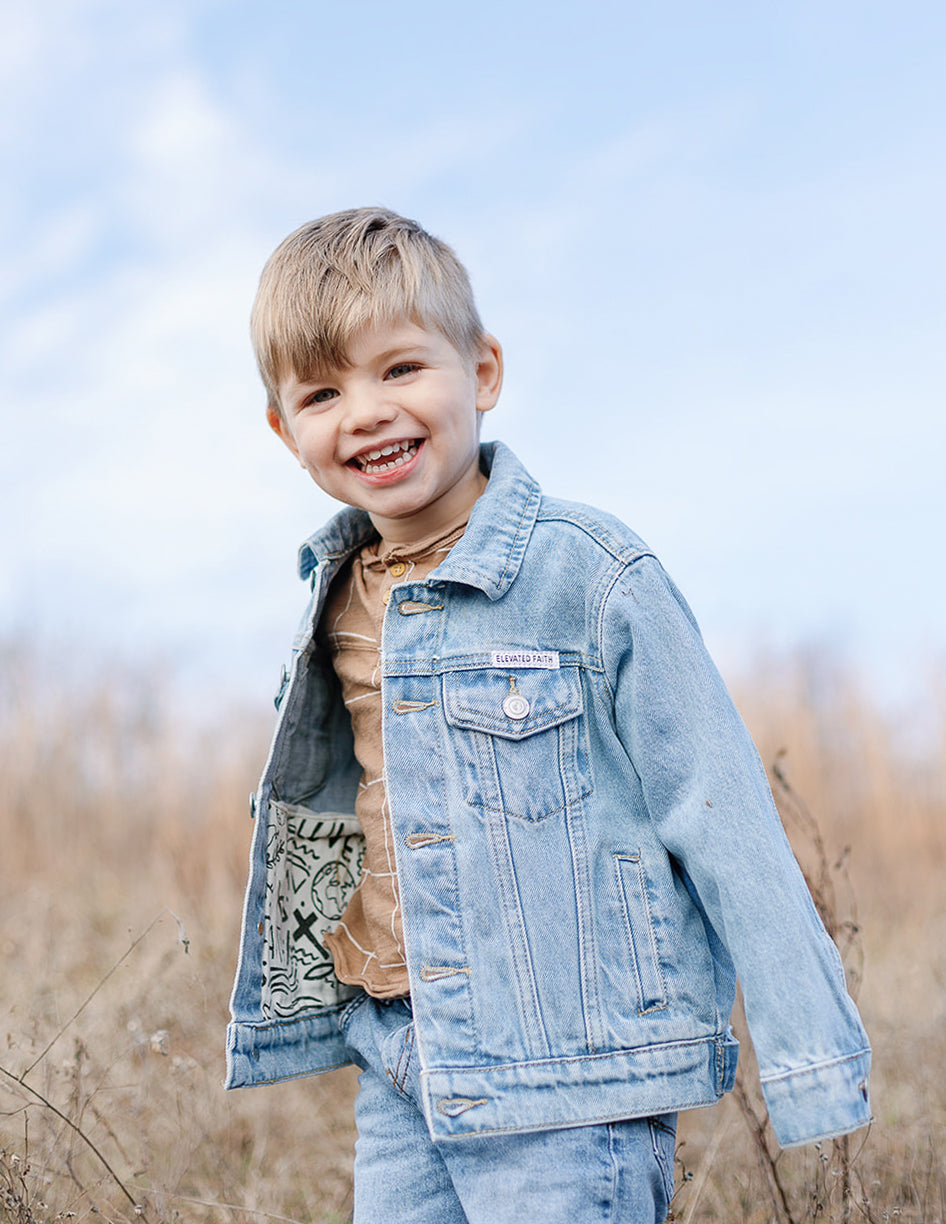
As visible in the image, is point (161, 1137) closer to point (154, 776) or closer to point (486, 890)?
point (486, 890)

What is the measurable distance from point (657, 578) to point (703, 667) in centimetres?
16

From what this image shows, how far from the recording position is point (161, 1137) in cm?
341

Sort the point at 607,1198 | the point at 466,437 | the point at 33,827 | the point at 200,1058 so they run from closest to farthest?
the point at 607,1198, the point at 466,437, the point at 200,1058, the point at 33,827

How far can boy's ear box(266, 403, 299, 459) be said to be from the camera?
6.93 ft

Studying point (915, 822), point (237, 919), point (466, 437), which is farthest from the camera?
point (915, 822)

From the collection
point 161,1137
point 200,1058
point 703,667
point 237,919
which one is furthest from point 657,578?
point 237,919

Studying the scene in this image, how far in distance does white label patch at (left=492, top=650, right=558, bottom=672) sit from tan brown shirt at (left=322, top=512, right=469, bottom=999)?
29 cm

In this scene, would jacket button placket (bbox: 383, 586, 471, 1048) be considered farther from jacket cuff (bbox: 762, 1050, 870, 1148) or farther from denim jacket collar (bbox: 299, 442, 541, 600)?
jacket cuff (bbox: 762, 1050, 870, 1148)

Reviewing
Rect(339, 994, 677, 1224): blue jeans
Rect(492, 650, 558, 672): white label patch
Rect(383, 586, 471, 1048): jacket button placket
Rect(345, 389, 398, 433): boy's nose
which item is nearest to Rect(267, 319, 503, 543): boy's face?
Rect(345, 389, 398, 433): boy's nose

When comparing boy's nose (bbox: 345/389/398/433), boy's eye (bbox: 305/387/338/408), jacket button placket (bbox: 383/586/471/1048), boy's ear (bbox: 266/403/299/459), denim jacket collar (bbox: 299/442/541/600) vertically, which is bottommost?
jacket button placket (bbox: 383/586/471/1048)

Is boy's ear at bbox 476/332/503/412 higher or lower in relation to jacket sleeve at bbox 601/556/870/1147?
higher

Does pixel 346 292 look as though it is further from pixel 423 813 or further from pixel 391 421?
pixel 423 813

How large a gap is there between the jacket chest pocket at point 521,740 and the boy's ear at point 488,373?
568 mm

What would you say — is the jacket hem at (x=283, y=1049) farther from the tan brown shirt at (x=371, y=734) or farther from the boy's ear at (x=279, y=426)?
the boy's ear at (x=279, y=426)
